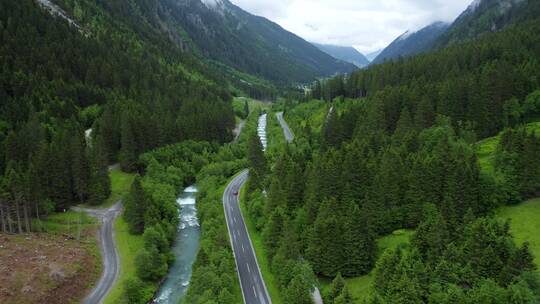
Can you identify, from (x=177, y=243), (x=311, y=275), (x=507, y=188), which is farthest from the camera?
(x=177, y=243)

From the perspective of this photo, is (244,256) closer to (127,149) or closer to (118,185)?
(118,185)

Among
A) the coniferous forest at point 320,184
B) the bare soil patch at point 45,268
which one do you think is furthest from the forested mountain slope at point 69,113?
the bare soil patch at point 45,268

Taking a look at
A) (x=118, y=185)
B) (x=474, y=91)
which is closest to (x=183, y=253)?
(x=118, y=185)

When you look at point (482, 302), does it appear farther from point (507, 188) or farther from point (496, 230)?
point (507, 188)

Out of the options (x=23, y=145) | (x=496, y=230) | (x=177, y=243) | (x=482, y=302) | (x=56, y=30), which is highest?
(x=56, y=30)

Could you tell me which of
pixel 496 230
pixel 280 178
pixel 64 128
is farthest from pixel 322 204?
pixel 64 128

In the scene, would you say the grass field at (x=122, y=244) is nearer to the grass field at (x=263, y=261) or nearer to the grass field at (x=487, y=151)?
the grass field at (x=263, y=261)

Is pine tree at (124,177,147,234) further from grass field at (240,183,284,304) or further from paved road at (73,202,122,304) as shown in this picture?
grass field at (240,183,284,304)
